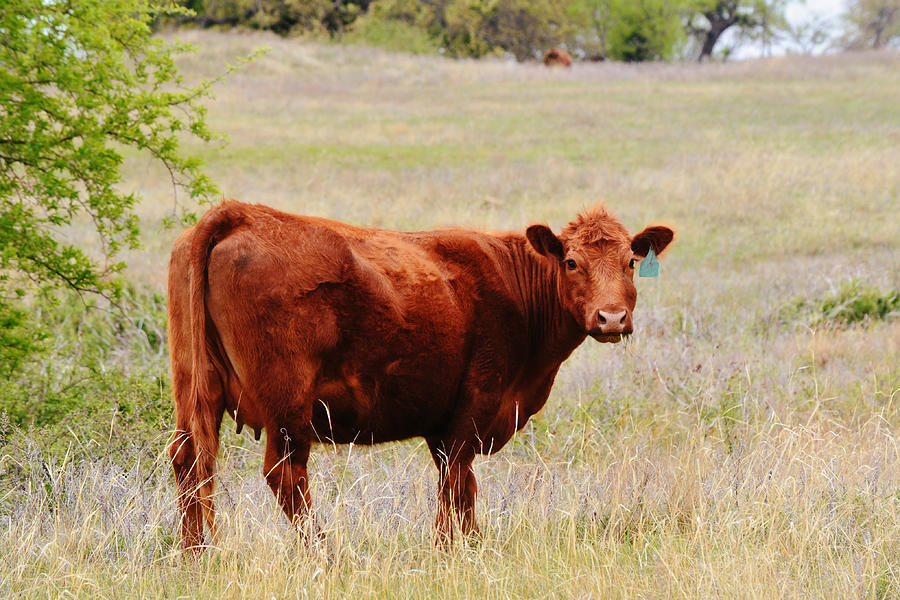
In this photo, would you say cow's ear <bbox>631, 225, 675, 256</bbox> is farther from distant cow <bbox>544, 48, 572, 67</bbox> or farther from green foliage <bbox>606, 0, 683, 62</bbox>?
green foliage <bbox>606, 0, 683, 62</bbox>

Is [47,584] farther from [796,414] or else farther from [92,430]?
[796,414]

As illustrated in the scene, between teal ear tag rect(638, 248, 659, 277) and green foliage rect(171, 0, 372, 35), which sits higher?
green foliage rect(171, 0, 372, 35)

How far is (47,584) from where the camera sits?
386cm

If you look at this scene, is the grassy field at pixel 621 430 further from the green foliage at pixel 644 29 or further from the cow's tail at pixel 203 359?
the green foliage at pixel 644 29

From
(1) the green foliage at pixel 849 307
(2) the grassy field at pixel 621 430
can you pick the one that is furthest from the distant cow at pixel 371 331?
(1) the green foliage at pixel 849 307

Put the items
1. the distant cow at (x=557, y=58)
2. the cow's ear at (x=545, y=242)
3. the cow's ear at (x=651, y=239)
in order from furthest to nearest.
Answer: the distant cow at (x=557, y=58) < the cow's ear at (x=651, y=239) < the cow's ear at (x=545, y=242)

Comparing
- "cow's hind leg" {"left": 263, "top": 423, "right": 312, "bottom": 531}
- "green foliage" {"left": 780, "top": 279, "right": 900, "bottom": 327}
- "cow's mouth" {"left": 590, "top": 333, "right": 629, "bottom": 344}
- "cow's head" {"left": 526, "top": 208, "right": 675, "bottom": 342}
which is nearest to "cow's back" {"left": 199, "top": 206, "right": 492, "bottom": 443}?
"cow's hind leg" {"left": 263, "top": 423, "right": 312, "bottom": 531}

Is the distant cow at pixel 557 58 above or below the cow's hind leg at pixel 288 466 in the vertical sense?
above

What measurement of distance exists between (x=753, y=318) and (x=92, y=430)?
702cm

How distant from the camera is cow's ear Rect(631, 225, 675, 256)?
5211mm

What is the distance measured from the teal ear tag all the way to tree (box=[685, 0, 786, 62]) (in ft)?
225

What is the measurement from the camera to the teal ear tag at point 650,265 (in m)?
5.26

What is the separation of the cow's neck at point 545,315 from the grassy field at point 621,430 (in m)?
0.51

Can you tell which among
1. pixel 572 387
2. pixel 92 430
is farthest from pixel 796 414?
pixel 92 430
